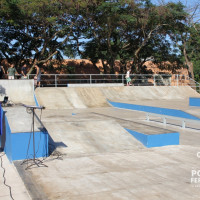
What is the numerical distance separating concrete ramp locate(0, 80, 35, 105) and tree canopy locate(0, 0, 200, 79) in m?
7.18

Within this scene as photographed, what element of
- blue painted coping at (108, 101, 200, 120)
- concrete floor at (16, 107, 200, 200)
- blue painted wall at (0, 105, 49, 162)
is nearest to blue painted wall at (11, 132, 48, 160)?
blue painted wall at (0, 105, 49, 162)

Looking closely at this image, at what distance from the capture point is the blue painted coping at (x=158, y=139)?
315 inches

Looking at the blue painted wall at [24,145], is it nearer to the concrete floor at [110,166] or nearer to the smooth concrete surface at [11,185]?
the smooth concrete surface at [11,185]

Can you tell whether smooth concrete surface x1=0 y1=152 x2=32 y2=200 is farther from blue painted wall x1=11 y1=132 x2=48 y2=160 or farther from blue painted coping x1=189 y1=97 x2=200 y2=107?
blue painted coping x1=189 y1=97 x2=200 y2=107

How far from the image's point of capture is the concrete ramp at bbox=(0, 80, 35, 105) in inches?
661

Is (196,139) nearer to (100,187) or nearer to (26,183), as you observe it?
(100,187)

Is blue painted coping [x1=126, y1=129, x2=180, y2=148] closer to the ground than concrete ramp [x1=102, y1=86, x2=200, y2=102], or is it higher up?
closer to the ground

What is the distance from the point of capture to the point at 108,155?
23.3 ft

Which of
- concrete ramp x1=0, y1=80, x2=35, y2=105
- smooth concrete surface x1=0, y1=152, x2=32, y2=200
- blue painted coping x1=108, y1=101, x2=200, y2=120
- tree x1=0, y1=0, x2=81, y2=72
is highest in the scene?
tree x1=0, y1=0, x2=81, y2=72

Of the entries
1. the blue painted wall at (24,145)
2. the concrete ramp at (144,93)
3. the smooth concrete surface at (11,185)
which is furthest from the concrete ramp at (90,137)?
the concrete ramp at (144,93)

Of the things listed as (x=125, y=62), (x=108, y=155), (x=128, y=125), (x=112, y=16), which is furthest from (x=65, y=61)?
(x=108, y=155)

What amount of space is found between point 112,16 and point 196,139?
58.9 ft

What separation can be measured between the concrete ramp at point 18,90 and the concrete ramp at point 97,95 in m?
0.54

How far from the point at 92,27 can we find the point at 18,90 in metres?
12.1
